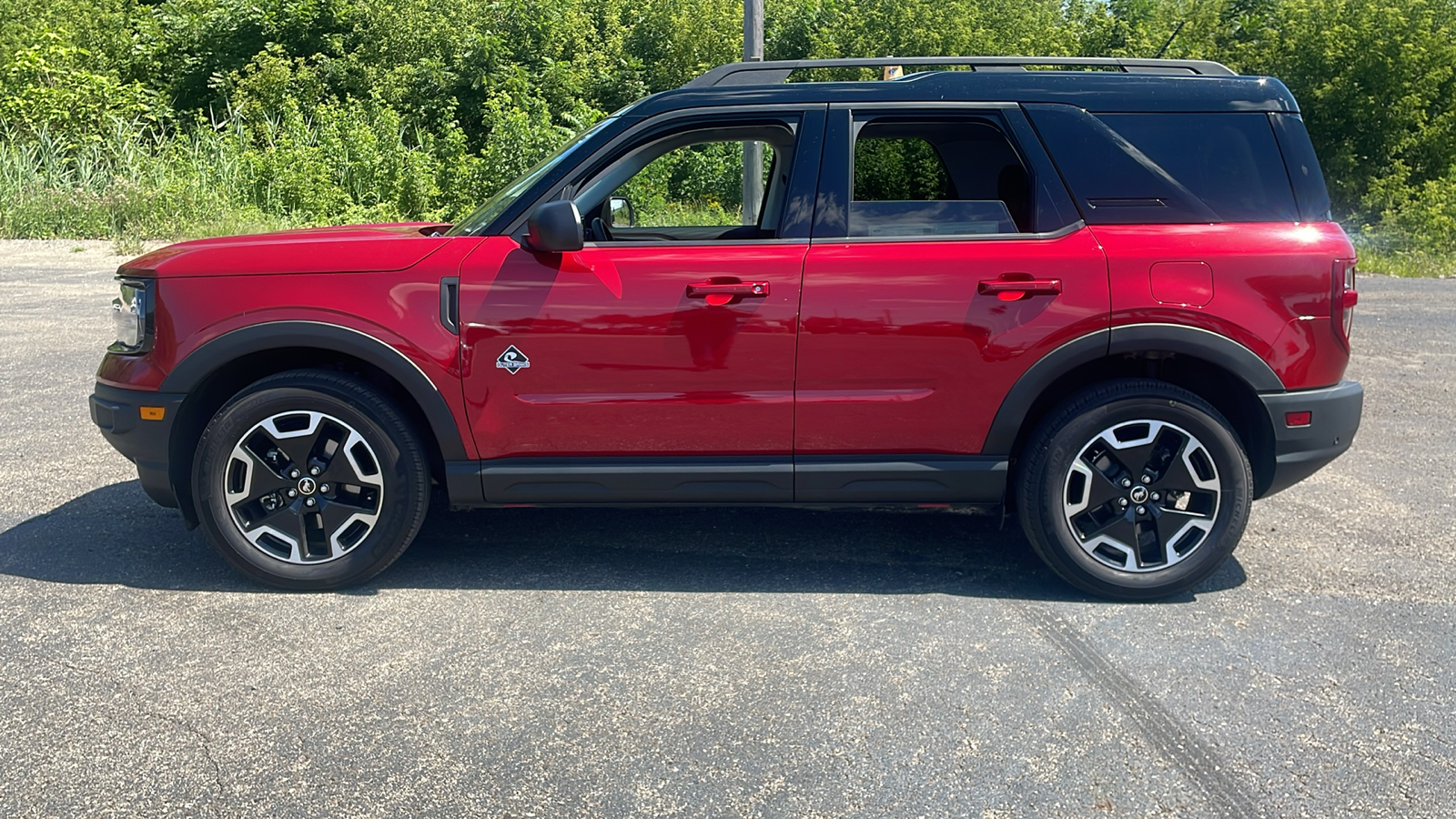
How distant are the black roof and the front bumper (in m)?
1.96

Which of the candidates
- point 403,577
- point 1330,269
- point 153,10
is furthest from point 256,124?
point 1330,269

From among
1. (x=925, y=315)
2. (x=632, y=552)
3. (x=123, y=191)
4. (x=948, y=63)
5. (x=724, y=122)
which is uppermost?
(x=948, y=63)

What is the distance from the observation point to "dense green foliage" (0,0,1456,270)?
20.2 meters

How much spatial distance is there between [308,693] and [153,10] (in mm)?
27905

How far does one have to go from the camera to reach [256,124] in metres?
22.7

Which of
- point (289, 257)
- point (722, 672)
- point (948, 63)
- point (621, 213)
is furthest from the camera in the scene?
point (621, 213)

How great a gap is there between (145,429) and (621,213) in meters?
1.99

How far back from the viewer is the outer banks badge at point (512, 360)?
4195mm

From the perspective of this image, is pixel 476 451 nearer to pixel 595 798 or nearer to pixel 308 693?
pixel 308 693

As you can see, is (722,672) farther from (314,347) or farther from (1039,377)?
(314,347)

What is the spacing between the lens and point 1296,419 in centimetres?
427

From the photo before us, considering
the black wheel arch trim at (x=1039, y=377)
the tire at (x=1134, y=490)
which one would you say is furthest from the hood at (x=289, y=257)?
the tire at (x=1134, y=490)

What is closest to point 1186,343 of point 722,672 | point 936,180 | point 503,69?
point 936,180

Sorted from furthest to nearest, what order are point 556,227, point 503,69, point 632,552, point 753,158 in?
point 503,69, point 753,158, point 632,552, point 556,227
